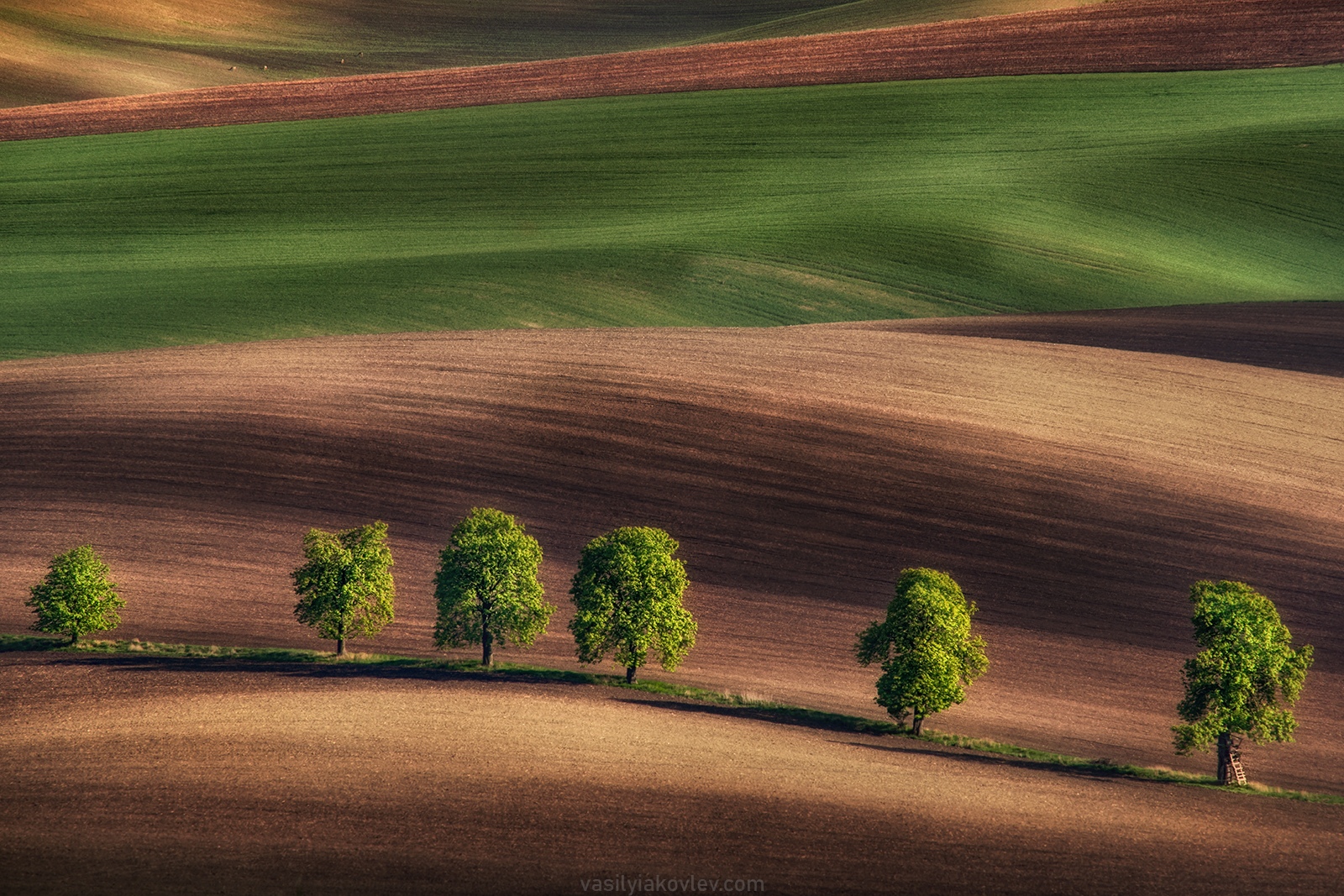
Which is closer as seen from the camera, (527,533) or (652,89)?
(527,533)

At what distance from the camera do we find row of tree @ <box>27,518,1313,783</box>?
28.2 meters

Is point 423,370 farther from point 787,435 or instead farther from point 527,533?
point 787,435

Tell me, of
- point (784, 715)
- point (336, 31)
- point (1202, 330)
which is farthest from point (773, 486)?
point (336, 31)

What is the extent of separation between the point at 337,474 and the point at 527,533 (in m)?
7.07

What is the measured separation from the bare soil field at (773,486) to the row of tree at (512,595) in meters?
1.52

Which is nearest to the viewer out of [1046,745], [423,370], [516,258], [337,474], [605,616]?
[1046,745]

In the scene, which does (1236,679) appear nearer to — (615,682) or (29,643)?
(615,682)

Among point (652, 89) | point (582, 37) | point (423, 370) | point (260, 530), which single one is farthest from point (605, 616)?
point (582, 37)

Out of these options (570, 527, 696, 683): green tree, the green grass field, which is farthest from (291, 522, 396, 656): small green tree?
the green grass field

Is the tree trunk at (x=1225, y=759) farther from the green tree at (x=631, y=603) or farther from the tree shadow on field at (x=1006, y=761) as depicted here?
the green tree at (x=631, y=603)

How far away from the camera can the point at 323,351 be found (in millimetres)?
48531

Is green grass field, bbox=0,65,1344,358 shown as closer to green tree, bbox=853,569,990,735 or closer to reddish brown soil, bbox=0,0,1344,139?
reddish brown soil, bbox=0,0,1344,139

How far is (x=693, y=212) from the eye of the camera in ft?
214

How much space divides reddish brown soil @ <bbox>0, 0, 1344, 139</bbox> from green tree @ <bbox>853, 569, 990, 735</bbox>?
5684cm
